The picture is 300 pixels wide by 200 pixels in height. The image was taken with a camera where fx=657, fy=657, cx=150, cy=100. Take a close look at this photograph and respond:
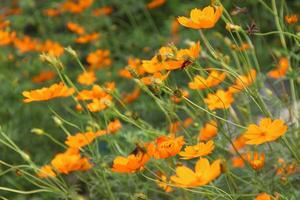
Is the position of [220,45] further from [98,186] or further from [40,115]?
[98,186]

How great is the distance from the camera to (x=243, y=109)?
207cm

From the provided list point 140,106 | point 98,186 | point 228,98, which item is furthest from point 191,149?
point 140,106

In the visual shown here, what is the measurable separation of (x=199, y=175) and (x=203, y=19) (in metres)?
0.39

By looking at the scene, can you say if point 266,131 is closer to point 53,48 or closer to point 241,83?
point 241,83

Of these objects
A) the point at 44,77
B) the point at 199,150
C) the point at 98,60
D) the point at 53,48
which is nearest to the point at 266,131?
the point at 199,150

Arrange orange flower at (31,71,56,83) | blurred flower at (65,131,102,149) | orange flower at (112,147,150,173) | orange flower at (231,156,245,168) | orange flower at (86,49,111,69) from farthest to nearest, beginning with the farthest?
orange flower at (31,71,56,83), orange flower at (86,49,111,69), orange flower at (231,156,245,168), blurred flower at (65,131,102,149), orange flower at (112,147,150,173)

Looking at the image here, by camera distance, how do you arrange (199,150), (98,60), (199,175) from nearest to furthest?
(199,175) → (199,150) → (98,60)

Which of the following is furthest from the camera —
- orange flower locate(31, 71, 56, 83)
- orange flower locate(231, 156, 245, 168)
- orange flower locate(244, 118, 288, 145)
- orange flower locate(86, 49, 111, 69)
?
orange flower locate(31, 71, 56, 83)

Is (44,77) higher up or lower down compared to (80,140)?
lower down

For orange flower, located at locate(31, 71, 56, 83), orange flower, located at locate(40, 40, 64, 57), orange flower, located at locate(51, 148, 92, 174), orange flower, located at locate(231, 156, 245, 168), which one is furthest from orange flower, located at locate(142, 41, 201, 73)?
orange flower, located at locate(40, 40, 64, 57)

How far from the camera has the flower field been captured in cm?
160

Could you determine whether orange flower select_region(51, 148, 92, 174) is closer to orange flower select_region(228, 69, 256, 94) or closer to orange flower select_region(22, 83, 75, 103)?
orange flower select_region(22, 83, 75, 103)

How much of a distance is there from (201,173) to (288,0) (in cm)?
325

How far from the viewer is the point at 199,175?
138 centimetres
